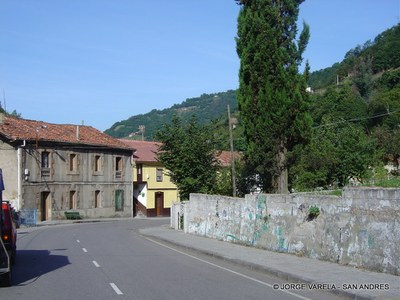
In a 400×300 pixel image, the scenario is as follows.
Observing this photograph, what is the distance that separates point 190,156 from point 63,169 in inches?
864

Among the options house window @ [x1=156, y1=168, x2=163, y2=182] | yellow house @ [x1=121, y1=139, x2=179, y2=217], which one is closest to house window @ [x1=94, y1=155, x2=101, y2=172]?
yellow house @ [x1=121, y1=139, x2=179, y2=217]

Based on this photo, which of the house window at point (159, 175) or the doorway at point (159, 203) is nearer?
the doorway at point (159, 203)

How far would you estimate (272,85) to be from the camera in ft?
80.9

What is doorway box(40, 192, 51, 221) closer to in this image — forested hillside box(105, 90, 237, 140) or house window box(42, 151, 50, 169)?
house window box(42, 151, 50, 169)

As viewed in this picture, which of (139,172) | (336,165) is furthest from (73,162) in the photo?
(336,165)

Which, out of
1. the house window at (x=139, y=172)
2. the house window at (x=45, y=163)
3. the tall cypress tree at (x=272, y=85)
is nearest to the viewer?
the tall cypress tree at (x=272, y=85)

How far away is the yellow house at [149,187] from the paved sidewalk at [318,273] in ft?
139

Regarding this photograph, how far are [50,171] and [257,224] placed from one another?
33607mm

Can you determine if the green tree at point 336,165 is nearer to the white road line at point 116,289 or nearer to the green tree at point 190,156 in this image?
the green tree at point 190,156

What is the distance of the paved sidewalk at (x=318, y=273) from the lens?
419 inches

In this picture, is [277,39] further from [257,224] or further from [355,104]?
[355,104]

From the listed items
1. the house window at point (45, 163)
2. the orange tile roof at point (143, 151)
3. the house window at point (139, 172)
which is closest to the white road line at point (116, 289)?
the house window at point (45, 163)

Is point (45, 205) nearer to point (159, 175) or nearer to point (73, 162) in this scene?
point (73, 162)

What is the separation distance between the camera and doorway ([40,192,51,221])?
163 ft
